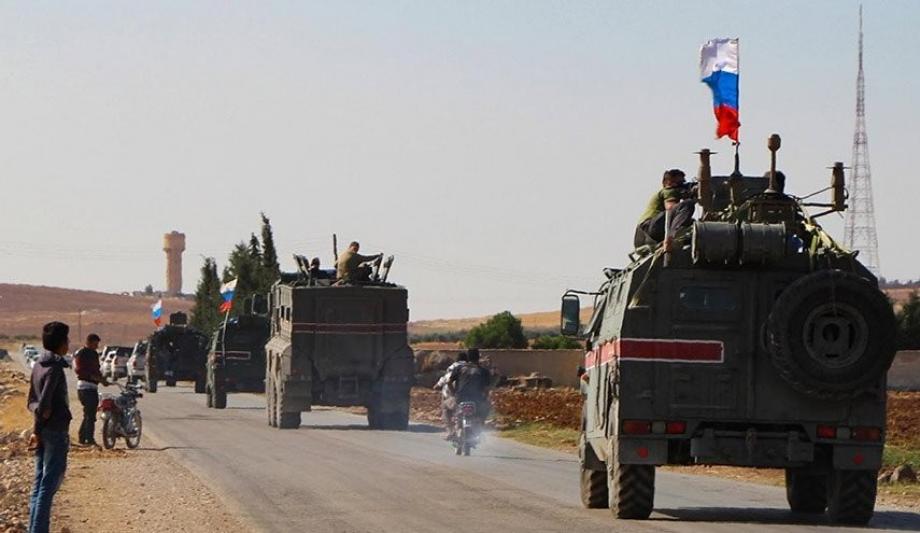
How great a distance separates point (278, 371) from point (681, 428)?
70.0 ft

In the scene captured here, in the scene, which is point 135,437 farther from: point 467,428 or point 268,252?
point 268,252

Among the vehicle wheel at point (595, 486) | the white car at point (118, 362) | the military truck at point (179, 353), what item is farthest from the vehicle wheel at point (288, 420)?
the white car at point (118, 362)

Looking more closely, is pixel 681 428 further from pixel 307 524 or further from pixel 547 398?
pixel 547 398

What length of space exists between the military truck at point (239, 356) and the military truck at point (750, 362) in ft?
103

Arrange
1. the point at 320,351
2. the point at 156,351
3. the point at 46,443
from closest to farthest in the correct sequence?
1. the point at 46,443
2. the point at 320,351
3. the point at 156,351

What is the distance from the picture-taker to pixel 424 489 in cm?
2162

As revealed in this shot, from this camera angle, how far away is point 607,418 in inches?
715

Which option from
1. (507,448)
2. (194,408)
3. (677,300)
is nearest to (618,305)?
(677,300)

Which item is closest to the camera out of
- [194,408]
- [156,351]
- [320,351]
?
[320,351]

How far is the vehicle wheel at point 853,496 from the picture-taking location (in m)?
17.6

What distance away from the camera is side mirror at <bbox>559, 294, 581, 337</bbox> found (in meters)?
19.5

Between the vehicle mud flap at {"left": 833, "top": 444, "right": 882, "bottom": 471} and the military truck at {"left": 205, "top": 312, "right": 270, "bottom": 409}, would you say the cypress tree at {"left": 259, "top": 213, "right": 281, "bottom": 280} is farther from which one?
the vehicle mud flap at {"left": 833, "top": 444, "right": 882, "bottom": 471}

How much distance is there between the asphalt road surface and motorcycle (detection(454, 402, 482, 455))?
0.26 m

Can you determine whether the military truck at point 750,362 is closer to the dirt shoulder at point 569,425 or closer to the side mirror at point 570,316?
the side mirror at point 570,316
